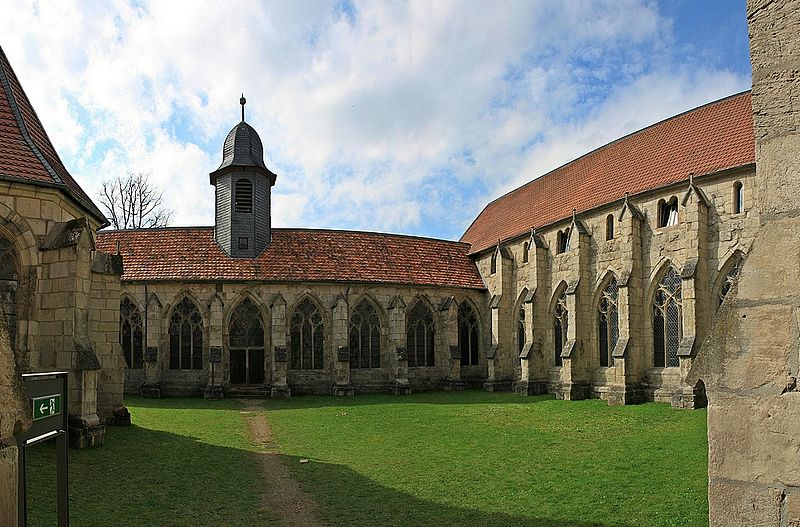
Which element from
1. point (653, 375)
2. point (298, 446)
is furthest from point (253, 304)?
point (653, 375)

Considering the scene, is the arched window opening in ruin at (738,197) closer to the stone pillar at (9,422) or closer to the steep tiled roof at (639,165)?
the steep tiled roof at (639,165)

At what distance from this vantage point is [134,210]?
50.3 meters

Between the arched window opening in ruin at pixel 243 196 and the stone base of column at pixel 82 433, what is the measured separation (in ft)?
59.8

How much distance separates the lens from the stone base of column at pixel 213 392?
27203 mm

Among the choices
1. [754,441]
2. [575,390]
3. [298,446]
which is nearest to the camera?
[754,441]

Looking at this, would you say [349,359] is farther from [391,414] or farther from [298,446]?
[298,446]

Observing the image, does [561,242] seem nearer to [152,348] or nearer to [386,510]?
[152,348]

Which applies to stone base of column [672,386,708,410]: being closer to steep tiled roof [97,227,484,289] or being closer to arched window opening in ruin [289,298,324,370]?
steep tiled roof [97,227,484,289]

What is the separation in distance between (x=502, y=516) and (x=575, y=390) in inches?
610

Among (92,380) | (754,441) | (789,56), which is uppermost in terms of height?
(789,56)

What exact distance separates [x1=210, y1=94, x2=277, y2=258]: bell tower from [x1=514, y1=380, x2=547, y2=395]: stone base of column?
13.0 metres

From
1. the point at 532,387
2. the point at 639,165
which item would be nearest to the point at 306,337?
the point at 532,387

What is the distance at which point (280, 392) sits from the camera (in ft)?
90.0

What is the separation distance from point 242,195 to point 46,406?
28232 mm
